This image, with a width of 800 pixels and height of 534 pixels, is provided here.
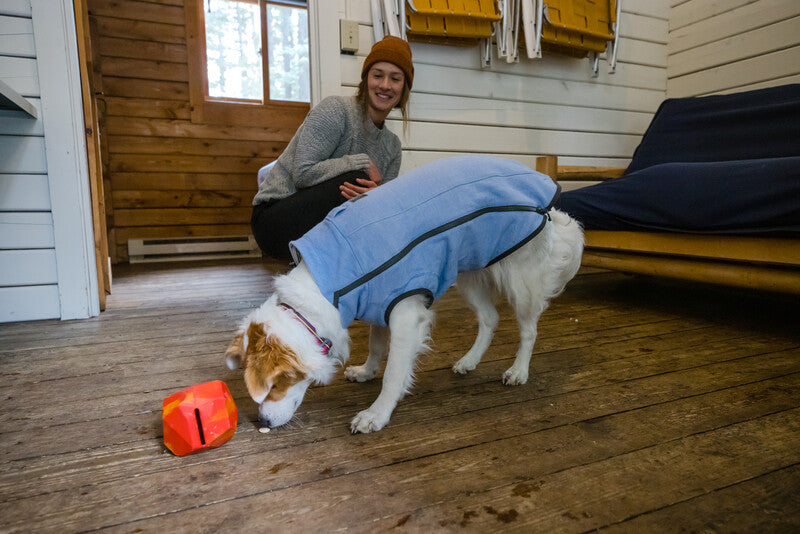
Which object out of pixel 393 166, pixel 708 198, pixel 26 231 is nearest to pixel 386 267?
pixel 393 166

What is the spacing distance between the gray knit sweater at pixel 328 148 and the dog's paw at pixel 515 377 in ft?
3.13

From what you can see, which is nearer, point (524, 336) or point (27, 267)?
point (524, 336)

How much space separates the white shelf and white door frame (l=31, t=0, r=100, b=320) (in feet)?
0.39

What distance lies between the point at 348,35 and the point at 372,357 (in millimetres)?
1794

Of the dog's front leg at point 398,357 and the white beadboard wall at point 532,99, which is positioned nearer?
the dog's front leg at point 398,357

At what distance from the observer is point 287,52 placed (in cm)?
523

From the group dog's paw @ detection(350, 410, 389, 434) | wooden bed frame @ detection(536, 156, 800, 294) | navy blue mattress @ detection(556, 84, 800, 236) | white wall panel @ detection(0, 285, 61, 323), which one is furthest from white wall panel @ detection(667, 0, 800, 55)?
white wall panel @ detection(0, 285, 61, 323)

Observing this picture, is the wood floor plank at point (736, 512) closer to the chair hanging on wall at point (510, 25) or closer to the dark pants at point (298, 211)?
the dark pants at point (298, 211)

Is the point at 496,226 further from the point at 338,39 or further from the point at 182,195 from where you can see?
the point at 182,195

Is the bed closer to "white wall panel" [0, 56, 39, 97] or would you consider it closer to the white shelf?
the white shelf

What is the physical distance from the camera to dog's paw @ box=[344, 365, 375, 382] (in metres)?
1.43

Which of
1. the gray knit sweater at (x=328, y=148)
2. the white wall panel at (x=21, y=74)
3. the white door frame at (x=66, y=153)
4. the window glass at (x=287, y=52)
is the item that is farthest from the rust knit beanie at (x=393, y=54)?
the window glass at (x=287, y=52)

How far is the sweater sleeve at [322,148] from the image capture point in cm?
176

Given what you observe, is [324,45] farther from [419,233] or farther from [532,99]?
[419,233]
